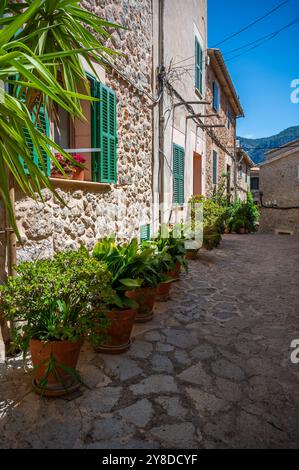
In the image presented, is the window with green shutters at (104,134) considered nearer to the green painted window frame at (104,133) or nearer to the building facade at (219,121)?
the green painted window frame at (104,133)

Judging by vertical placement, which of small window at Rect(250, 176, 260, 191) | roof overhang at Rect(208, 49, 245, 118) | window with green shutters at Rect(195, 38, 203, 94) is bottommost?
small window at Rect(250, 176, 260, 191)

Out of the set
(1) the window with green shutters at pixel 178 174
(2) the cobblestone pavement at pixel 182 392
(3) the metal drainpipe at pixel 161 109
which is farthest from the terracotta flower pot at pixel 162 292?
(1) the window with green shutters at pixel 178 174

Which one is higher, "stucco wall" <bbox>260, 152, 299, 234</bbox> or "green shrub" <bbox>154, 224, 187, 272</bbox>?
"stucco wall" <bbox>260, 152, 299, 234</bbox>

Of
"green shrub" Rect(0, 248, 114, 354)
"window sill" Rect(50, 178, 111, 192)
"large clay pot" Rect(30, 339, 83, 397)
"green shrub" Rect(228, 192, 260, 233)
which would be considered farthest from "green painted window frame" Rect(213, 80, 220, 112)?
"large clay pot" Rect(30, 339, 83, 397)

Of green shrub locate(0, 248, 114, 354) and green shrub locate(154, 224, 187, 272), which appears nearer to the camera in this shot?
green shrub locate(0, 248, 114, 354)

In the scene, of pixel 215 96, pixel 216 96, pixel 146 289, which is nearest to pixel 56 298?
pixel 146 289

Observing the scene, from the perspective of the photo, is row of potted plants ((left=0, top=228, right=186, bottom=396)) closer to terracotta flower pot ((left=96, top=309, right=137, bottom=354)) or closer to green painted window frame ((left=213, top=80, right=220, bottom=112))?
terracotta flower pot ((left=96, top=309, right=137, bottom=354))

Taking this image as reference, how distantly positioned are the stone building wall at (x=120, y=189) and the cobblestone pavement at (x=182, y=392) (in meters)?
1.15

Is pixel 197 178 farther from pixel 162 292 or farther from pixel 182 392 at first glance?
pixel 182 392

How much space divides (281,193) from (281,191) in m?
0.10

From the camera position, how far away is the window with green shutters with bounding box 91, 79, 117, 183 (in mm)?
3859

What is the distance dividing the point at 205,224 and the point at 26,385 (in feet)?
19.3

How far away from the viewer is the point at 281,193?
16734 mm
